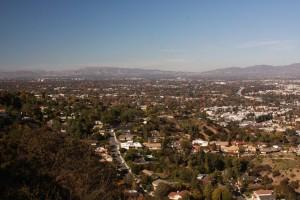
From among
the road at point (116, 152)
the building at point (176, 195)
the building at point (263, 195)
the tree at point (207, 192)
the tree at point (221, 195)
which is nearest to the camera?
the tree at point (221, 195)

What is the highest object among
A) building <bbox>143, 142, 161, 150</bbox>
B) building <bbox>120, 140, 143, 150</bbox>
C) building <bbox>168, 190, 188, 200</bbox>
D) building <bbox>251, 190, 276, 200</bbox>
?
building <bbox>120, 140, 143, 150</bbox>

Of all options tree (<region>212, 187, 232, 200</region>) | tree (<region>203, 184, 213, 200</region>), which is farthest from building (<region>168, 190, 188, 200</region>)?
tree (<region>212, 187, 232, 200</region>)

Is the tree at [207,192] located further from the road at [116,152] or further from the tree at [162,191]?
the road at [116,152]

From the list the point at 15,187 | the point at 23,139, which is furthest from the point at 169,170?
the point at 15,187

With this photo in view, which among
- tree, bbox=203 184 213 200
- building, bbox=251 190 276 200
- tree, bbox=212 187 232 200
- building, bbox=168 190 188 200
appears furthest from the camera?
building, bbox=251 190 276 200

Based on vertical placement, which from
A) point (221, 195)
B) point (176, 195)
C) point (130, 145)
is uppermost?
point (130, 145)

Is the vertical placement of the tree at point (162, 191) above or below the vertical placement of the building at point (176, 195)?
above

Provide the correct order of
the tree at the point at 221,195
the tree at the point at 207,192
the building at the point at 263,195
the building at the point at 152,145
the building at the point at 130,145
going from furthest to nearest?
the building at the point at 152,145
the building at the point at 130,145
the building at the point at 263,195
the tree at the point at 207,192
the tree at the point at 221,195

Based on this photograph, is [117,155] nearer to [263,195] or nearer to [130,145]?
[130,145]

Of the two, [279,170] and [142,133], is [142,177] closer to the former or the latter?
[279,170]

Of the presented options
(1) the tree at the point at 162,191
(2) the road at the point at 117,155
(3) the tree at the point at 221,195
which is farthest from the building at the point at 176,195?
(2) the road at the point at 117,155

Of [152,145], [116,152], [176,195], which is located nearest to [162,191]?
[176,195]

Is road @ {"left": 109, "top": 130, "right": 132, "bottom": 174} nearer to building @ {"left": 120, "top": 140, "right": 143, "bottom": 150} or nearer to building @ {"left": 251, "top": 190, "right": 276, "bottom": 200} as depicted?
building @ {"left": 120, "top": 140, "right": 143, "bottom": 150}
